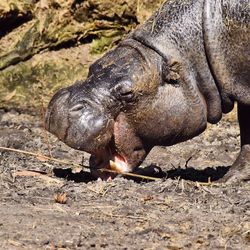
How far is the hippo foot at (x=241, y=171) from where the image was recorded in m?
5.31

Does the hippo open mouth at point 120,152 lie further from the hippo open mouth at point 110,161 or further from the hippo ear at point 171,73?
the hippo ear at point 171,73

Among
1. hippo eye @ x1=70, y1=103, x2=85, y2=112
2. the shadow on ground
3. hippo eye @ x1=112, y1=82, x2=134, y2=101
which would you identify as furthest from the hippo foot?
hippo eye @ x1=70, y1=103, x2=85, y2=112

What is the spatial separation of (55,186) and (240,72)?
46.5 inches

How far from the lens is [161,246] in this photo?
158 inches

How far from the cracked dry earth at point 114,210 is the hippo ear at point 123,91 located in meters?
0.48

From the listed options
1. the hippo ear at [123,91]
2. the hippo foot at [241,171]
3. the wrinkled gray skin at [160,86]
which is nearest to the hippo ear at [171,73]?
the wrinkled gray skin at [160,86]

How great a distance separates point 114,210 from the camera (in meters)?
4.48

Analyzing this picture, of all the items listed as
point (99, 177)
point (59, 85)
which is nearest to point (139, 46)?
point (99, 177)

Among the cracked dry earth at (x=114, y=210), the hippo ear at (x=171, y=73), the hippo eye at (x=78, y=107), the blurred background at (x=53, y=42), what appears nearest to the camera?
the cracked dry earth at (x=114, y=210)

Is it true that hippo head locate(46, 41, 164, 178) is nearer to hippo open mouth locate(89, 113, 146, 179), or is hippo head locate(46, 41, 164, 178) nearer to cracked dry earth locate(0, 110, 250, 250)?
hippo open mouth locate(89, 113, 146, 179)

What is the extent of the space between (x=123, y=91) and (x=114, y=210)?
26.1 inches

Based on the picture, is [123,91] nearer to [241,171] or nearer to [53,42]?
[241,171]

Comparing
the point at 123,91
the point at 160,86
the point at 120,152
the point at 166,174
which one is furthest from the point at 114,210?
the point at 166,174

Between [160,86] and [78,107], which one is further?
[160,86]
